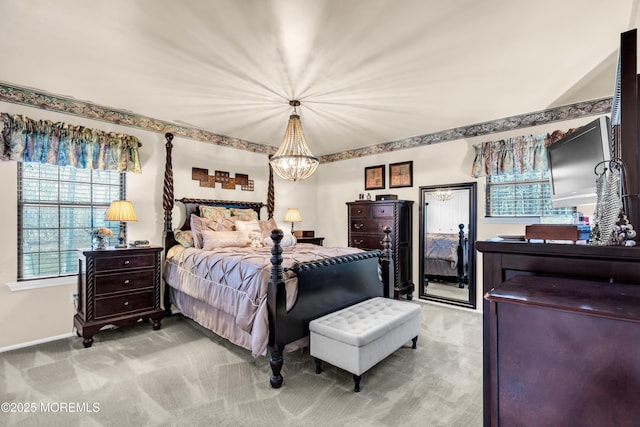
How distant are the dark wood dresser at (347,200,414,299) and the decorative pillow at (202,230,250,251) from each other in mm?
1944

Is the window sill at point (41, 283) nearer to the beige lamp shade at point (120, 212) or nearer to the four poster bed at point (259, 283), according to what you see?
the beige lamp shade at point (120, 212)

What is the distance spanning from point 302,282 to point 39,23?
2.64 metres

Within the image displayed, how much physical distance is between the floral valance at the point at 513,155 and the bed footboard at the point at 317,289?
1790 millimetres

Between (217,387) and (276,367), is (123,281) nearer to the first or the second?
(217,387)

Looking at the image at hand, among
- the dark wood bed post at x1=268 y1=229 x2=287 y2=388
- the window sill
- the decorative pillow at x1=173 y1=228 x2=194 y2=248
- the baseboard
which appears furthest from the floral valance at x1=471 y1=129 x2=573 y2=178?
the baseboard

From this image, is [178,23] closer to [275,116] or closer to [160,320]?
[275,116]

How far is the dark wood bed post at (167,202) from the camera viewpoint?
3967 mm

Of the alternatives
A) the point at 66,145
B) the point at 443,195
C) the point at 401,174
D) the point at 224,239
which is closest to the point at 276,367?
the point at 224,239

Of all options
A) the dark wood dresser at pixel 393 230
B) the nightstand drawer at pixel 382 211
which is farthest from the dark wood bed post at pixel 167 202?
the nightstand drawer at pixel 382 211

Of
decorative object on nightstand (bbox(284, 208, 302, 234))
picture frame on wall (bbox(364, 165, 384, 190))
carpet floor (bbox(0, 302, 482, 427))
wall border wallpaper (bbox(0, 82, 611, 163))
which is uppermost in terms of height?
wall border wallpaper (bbox(0, 82, 611, 163))

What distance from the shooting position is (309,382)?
7.79 ft

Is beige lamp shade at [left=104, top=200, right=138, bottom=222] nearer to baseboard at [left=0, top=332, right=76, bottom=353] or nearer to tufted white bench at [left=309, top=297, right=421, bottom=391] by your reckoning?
baseboard at [left=0, top=332, right=76, bottom=353]

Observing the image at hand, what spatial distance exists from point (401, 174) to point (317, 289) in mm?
2996

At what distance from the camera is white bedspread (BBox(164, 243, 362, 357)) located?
2.44 meters
